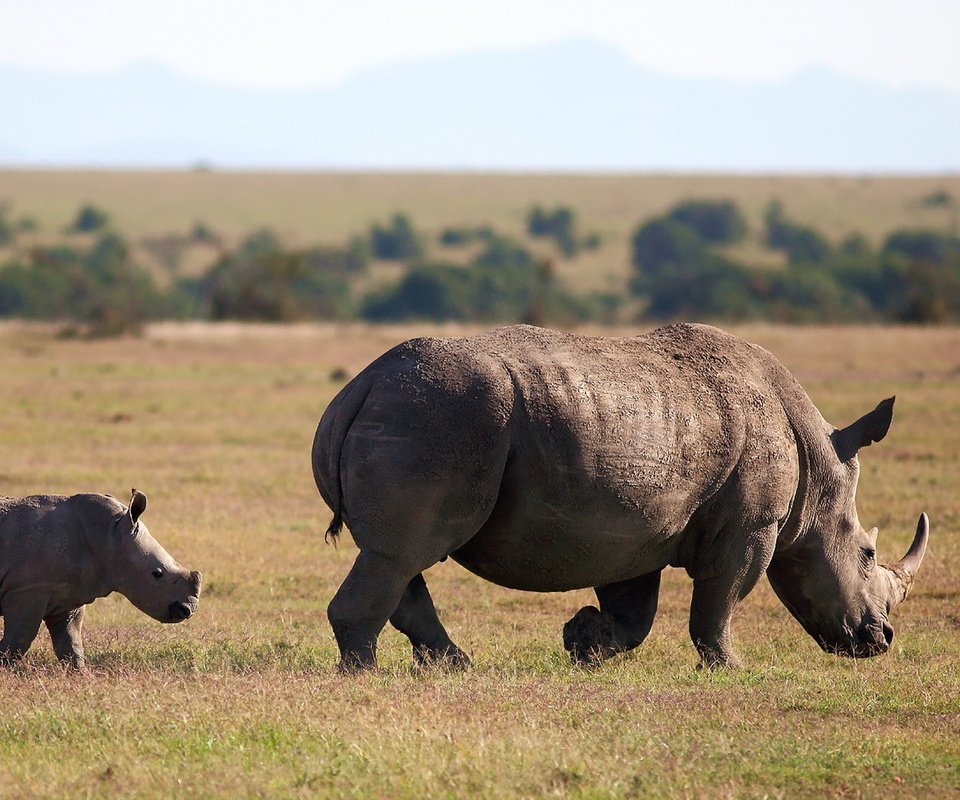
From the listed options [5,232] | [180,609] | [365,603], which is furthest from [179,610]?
[5,232]

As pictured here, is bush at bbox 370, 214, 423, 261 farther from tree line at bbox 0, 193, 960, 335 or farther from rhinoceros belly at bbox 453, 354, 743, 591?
rhinoceros belly at bbox 453, 354, 743, 591

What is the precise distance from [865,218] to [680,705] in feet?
269

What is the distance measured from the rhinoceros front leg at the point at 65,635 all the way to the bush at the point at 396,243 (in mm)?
70079

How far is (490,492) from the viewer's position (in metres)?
7.96

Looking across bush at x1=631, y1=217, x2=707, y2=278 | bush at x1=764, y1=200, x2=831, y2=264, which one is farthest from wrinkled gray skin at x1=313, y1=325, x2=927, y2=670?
bush at x1=631, y1=217, x2=707, y2=278

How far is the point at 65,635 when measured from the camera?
858cm

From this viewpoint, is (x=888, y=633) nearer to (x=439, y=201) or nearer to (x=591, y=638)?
(x=591, y=638)

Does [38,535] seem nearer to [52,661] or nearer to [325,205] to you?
[52,661]

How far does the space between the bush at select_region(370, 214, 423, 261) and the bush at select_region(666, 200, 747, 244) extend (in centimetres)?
1322

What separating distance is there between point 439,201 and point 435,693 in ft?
300

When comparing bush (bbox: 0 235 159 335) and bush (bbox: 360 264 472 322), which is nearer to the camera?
bush (bbox: 0 235 159 335)

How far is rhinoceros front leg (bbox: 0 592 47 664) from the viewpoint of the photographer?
823 centimetres

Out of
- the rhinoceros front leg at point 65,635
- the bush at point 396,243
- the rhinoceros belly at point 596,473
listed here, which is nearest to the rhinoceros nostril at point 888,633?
the rhinoceros belly at point 596,473

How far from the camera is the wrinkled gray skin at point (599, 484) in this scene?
792cm
